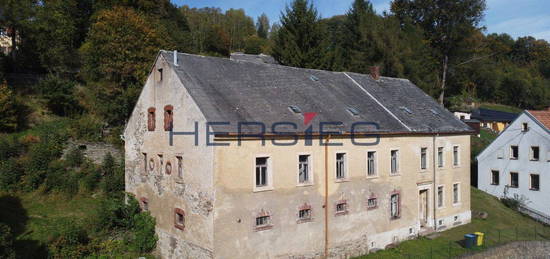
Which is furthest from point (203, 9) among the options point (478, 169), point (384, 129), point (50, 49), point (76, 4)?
point (384, 129)

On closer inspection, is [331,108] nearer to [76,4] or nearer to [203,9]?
[76,4]

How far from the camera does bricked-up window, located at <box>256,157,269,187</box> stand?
54.1 feet

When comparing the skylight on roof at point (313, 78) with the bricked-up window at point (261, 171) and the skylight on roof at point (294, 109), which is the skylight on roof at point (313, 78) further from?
the bricked-up window at point (261, 171)

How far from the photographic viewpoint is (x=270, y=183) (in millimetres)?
16609

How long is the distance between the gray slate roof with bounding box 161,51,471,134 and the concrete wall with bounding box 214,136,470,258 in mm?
1010

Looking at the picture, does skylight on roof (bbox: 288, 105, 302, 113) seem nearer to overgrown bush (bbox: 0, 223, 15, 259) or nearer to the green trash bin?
the green trash bin

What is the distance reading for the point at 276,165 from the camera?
16797mm

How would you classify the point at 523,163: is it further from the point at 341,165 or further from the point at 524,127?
the point at 341,165

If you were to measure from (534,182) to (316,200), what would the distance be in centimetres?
2243

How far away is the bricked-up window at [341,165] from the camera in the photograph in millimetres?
19125

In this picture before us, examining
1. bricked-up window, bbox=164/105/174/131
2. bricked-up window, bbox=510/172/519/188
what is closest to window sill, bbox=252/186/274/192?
bricked-up window, bbox=164/105/174/131

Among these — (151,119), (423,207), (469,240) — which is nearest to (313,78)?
(151,119)

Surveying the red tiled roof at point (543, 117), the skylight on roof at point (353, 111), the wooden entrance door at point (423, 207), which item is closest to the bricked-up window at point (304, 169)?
the skylight on roof at point (353, 111)

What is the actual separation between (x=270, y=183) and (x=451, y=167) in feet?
46.0
